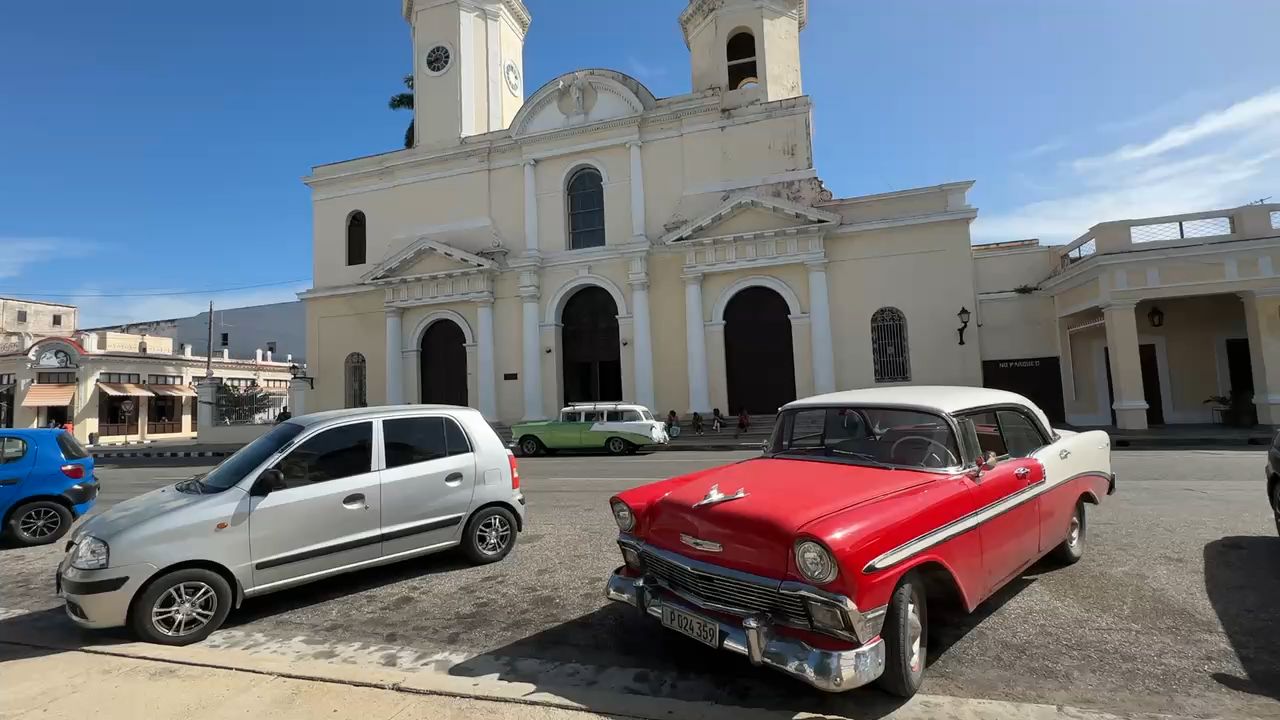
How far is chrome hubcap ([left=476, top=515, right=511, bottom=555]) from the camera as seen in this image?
6.01 metres

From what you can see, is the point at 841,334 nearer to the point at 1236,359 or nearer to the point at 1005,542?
the point at 1236,359

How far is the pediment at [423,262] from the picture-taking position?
23797 mm

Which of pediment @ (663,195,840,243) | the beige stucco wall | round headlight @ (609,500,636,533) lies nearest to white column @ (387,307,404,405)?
pediment @ (663,195,840,243)

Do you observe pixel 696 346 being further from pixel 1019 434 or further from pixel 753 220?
pixel 1019 434

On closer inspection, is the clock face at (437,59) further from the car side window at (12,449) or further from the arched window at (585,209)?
the car side window at (12,449)

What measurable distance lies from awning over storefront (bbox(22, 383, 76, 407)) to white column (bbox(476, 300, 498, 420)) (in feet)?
82.7

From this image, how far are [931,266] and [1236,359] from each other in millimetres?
8468

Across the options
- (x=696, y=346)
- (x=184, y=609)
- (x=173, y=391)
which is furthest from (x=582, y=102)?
(x=173, y=391)

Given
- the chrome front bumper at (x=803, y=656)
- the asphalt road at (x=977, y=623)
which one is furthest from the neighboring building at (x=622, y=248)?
the chrome front bumper at (x=803, y=656)

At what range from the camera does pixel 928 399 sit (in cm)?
427

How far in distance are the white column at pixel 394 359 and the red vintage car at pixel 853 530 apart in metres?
22.5

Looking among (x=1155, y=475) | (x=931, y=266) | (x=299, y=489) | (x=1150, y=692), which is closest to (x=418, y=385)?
(x=931, y=266)

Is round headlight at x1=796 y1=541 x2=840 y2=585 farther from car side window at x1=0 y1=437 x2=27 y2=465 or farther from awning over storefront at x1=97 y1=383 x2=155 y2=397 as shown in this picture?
awning over storefront at x1=97 y1=383 x2=155 y2=397

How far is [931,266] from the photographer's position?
64.1ft
